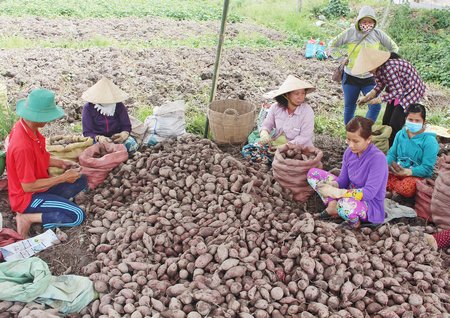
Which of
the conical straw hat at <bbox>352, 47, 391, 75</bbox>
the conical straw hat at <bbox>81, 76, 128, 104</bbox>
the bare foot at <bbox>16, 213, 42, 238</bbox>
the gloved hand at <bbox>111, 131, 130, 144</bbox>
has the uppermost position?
the conical straw hat at <bbox>352, 47, 391, 75</bbox>

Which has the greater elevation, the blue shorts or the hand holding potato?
the hand holding potato

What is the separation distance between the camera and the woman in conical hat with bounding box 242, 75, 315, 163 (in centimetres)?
421

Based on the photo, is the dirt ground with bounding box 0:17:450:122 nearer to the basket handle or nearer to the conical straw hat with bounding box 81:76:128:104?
the basket handle

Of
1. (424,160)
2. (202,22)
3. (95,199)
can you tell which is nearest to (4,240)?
(95,199)

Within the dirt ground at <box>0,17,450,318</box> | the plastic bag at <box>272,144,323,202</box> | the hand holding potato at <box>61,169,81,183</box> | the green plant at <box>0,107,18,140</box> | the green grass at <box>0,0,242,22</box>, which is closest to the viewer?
the hand holding potato at <box>61,169,81,183</box>

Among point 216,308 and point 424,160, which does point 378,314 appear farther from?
point 424,160

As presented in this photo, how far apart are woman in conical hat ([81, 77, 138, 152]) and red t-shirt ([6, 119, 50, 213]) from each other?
85cm

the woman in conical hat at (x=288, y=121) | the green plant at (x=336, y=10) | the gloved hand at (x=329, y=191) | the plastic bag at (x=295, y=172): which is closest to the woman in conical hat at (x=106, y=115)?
the woman in conical hat at (x=288, y=121)

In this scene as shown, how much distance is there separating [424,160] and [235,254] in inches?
84.5

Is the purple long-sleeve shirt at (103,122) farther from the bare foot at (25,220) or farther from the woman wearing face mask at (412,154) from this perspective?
the woman wearing face mask at (412,154)

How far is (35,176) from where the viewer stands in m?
3.54

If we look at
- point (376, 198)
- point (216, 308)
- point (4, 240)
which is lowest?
point (4, 240)

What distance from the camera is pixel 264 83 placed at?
739 cm

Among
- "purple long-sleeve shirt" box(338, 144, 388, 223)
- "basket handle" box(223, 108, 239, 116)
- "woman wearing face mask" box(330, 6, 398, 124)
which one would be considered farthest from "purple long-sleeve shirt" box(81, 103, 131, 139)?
"woman wearing face mask" box(330, 6, 398, 124)
